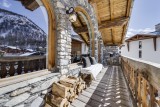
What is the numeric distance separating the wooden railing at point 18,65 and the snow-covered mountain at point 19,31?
0.94 m

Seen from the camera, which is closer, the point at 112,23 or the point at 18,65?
the point at 18,65

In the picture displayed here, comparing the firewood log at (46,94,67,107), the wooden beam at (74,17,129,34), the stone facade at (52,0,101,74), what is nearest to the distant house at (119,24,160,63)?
the wooden beam at (74,17,129,34)

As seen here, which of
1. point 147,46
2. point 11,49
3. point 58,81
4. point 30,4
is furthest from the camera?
point 147,46

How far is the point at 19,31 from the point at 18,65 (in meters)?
1.67

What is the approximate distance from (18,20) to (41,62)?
5.64 ft

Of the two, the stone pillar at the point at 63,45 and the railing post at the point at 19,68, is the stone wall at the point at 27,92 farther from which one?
the railing post at the point at 19,68

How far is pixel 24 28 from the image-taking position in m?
4.59

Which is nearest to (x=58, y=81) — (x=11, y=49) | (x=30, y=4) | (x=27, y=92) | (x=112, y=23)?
(x=27, y=92)

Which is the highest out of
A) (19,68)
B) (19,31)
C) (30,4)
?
(30,4)

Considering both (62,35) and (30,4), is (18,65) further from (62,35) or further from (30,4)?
(30,4)

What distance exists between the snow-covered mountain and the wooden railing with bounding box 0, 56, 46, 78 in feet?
3.09

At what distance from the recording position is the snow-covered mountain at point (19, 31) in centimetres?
397

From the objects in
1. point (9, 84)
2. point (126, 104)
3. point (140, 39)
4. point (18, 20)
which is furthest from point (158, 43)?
point (9, 84)

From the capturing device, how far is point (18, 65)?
11.2 feet
